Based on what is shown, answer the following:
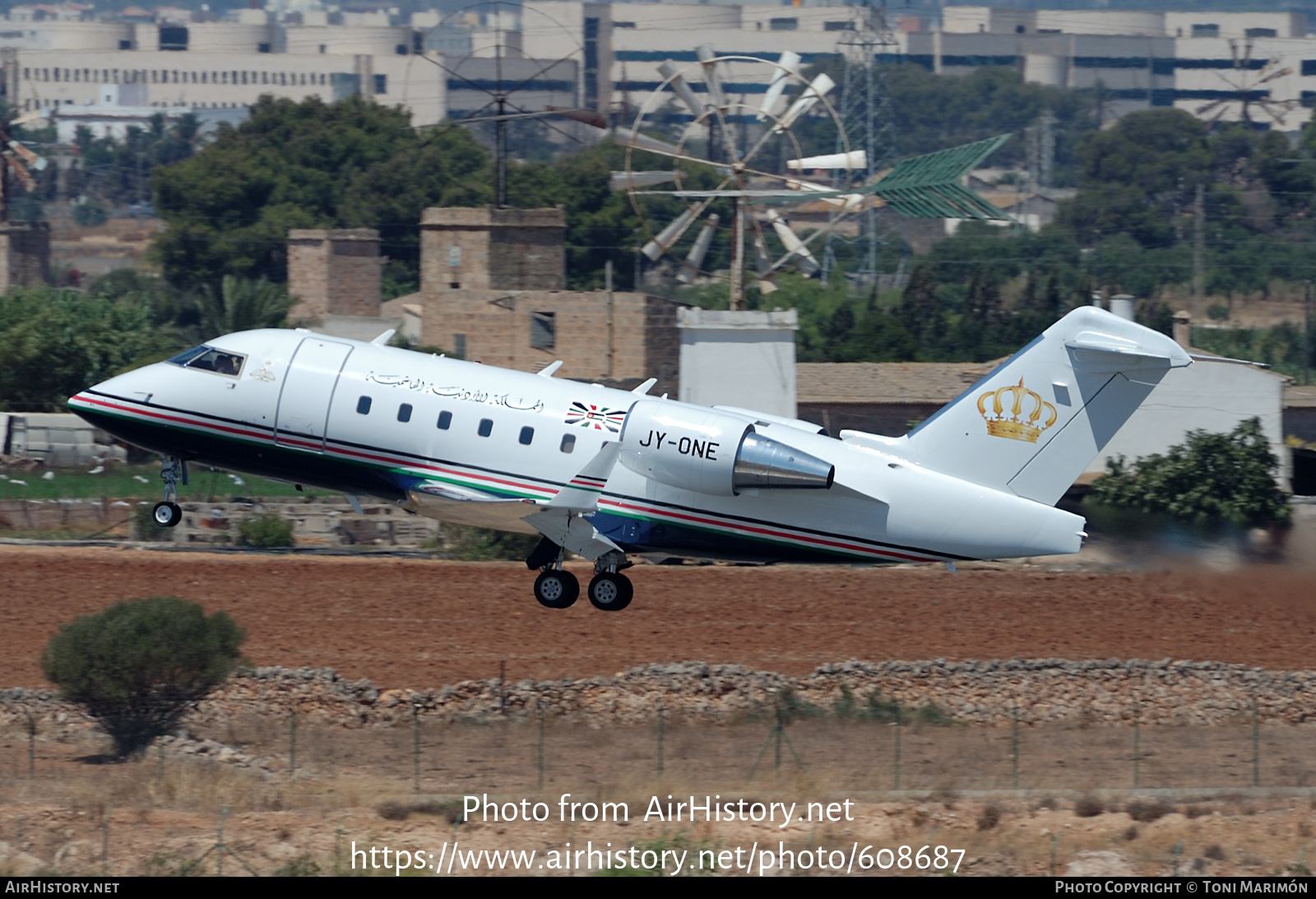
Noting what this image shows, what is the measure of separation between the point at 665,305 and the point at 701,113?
24.9 feet

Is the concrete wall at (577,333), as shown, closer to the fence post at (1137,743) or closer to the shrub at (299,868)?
the fence post at (1137,743)

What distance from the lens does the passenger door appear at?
28781 millimetres

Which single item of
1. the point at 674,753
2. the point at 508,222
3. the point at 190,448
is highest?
the point at 508,222

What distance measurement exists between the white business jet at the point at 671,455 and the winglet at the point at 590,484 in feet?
0.11

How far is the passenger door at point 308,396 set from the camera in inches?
1133

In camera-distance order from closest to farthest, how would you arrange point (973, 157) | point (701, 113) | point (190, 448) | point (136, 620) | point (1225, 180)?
point (190, 448) → point (136, 620) → point (973, 157) → point (701, 113) → point (1225, 180)

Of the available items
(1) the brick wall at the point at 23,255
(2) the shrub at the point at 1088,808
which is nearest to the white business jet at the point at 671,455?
(2) the shrub at the point at 1088,808

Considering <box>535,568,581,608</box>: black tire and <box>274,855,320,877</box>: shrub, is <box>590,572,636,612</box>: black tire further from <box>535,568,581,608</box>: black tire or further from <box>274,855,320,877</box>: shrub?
<box>274,855,320,877</box>: shrub

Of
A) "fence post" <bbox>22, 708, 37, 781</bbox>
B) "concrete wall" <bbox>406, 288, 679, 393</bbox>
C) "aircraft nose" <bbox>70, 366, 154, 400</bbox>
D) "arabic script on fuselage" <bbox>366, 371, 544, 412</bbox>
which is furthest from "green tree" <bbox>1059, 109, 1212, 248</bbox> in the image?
"aircraft nose" <bbox>70, 366, 154, 400</bbox>

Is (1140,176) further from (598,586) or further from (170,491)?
(170,491)

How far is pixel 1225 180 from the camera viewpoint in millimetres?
164750

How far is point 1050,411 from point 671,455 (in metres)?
6.21
